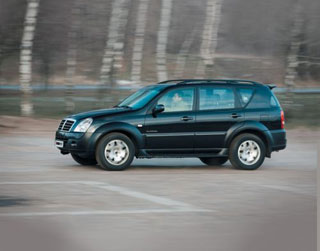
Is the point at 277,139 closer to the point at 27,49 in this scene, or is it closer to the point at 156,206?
the point at 156,206

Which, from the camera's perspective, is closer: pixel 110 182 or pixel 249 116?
pixel 110 182

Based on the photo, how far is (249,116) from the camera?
1528 centimetres

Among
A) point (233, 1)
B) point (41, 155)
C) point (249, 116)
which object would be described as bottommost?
point (41, 155)

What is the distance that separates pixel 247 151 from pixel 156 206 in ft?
16.8

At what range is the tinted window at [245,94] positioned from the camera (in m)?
15.4

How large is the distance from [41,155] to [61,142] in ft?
9.61

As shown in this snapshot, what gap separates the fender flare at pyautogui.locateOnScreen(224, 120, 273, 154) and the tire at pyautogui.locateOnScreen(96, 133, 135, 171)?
1.86m

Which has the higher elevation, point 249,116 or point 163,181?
point 249,116

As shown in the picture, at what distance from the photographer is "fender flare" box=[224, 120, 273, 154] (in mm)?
15148

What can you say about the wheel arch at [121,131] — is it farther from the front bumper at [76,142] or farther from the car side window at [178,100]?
the car side window at [178,100]

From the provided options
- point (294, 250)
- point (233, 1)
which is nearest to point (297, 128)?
point (294, 250)

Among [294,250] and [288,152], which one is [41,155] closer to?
[288,152]

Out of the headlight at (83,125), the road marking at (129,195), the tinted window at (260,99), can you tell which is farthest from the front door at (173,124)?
the road marking at (129,195)

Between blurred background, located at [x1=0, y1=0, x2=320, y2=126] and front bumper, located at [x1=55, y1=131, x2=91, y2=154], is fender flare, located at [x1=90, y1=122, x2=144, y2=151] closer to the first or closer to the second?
front bumper, located at [x1=55, y1=131, x2=91, y2=154]
